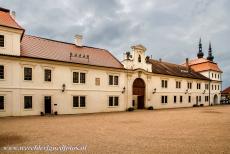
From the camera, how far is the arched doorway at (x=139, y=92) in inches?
1343

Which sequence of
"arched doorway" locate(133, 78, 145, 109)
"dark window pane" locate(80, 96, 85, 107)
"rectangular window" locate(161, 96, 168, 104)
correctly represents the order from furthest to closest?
"rectangular window" locate(161, 96, 168, 104), "arched doorway" locate(133, 78, 145, 109), "dark window pane" locate(80, 96, 85, 107)

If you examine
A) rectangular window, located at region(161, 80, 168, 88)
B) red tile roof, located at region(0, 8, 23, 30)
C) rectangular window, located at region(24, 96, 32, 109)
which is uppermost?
red tile roof, located at region(0, 8, 23, 30)

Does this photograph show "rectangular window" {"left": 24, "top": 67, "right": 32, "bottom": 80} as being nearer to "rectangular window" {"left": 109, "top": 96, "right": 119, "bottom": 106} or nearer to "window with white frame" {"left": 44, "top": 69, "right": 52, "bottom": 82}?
"window with white frame" {"left": 44, "top": 69, "right": 52, "bottom": 82}

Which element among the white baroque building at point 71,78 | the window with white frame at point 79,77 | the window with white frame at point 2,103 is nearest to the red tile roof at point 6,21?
the white baroque building at point 71,78

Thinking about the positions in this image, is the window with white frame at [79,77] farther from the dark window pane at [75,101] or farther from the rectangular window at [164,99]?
the rectangular window at [164,99]

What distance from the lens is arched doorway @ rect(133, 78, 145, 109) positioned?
34.1 metres

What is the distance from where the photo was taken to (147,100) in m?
35.7

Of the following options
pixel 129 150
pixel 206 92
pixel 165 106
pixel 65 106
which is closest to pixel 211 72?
pixel 206 92

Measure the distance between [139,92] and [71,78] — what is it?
1265 cm

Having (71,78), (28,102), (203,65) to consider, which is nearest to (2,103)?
(28,102)

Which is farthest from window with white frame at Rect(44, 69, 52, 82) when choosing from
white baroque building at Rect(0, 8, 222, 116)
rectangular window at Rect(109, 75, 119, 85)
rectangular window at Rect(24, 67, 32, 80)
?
rectangular window at Rect(109, 75, 119, 85)

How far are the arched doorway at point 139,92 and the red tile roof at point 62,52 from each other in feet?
13.6

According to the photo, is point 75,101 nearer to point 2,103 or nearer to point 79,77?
point 79,77

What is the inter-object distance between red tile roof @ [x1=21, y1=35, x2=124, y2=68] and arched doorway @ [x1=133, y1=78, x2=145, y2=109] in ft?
13.6
